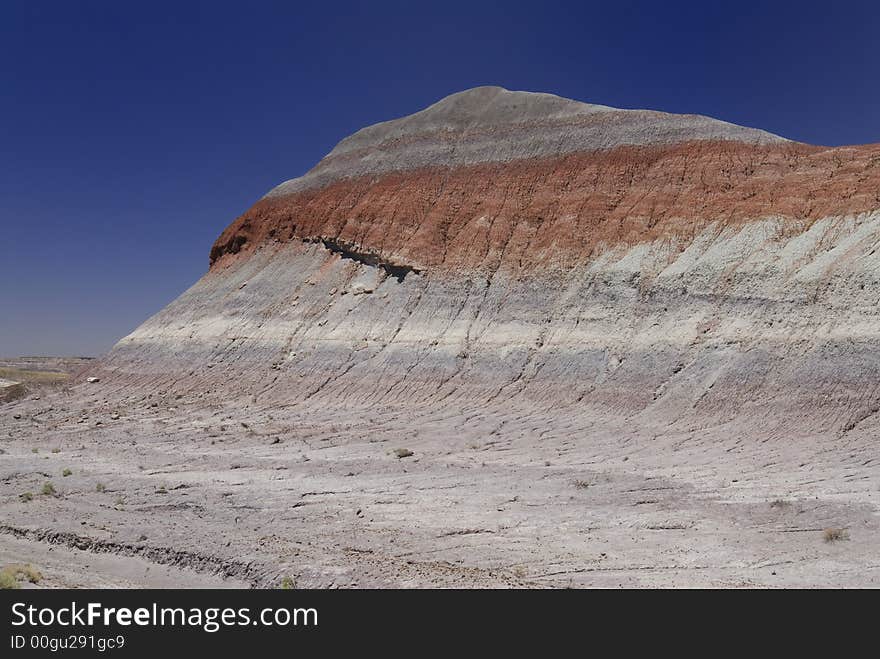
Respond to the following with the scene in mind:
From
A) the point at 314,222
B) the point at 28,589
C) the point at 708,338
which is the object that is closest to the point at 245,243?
the point at 314,222

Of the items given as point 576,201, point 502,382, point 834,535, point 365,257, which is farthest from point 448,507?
point 365,257

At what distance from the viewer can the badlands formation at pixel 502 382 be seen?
11.6 m

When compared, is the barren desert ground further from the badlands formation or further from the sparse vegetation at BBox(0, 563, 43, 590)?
the sparse vegetation at BBox(0, 563, 43, 590)

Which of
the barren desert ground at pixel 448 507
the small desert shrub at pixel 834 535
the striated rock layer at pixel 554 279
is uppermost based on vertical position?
the striated rock layer at pixel 554 279

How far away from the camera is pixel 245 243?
155 ft

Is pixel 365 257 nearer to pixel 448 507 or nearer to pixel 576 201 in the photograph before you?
pixel 576 201

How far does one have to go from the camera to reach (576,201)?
110ft

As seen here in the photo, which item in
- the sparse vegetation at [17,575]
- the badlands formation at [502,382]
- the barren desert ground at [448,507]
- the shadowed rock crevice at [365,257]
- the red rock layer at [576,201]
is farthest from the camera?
the shadowed rock crevice at [365,257]

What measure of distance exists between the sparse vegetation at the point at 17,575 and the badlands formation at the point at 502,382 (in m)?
0.67

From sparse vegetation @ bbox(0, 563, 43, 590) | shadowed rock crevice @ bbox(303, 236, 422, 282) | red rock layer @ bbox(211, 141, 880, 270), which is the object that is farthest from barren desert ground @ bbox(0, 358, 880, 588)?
shadowed rock crevice @ bbox(303, 236, 422, 282)

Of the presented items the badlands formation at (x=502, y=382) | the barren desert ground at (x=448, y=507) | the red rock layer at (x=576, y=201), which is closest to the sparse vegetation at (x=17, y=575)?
the barren desert ground at (x=448, y=507)

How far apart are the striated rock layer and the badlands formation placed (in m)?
0.14

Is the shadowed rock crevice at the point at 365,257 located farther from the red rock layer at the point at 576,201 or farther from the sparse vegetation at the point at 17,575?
the sparse vegetation at the point at 17,575

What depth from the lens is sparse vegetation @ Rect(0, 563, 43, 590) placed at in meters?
9.24
